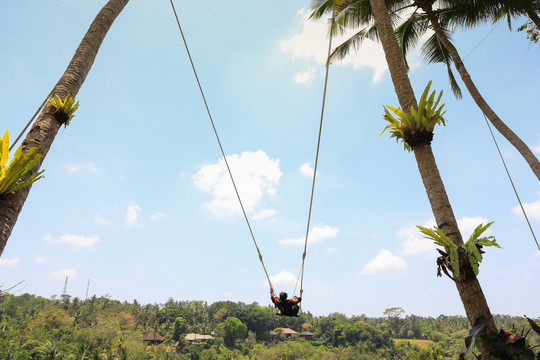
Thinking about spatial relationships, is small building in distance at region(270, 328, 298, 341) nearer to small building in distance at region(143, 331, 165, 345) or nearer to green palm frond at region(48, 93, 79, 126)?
small building in distance at region(143, 331, 165, 345)

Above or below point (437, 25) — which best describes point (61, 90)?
below

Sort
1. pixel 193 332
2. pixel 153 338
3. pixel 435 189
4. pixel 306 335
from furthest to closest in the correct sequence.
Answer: pixel 306 335, pixel 193 332, pixel 153 338, pixel 435 189

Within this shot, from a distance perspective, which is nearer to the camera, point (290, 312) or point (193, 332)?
point (290, 312)

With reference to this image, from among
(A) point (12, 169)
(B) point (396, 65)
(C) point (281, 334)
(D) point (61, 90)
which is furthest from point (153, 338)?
(A) point (12, 169)

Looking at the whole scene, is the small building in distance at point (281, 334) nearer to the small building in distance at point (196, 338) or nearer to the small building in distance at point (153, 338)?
the small building in distance at point (196, 338)

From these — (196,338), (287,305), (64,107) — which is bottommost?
(287,305)

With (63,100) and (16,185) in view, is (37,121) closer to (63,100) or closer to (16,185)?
(63,100)

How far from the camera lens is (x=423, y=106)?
448 centimetres

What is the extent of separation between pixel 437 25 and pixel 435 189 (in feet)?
22.6

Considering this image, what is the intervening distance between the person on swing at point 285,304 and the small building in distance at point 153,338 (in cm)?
6148

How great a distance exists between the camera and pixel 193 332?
71.6 m

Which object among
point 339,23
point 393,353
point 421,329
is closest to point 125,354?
point 339,23

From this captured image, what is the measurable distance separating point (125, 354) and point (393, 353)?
51.4m

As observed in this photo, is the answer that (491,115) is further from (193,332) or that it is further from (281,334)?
(281,334)
